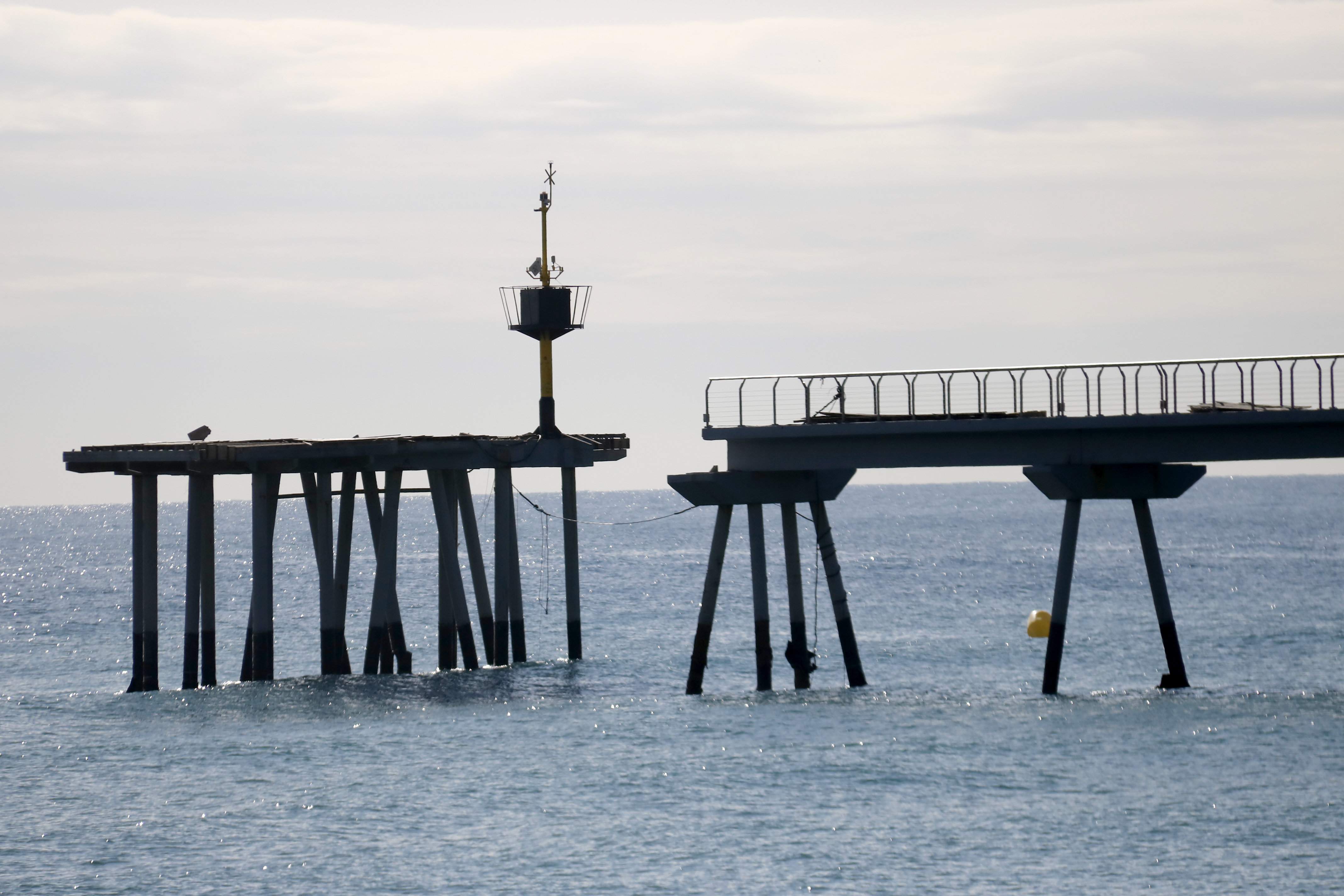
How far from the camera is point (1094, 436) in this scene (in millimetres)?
38656

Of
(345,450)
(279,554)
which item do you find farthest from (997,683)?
(279,554)

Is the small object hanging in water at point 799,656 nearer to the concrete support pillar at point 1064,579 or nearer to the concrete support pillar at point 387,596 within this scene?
the concrete support pillar at point 1064,579

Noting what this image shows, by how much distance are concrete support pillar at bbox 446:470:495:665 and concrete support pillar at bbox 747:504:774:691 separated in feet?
28.6

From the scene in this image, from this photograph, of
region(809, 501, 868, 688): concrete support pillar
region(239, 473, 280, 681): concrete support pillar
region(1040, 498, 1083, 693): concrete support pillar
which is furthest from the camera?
region(239, 473, 280, 681): concrete support pillar

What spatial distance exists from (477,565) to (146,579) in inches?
341

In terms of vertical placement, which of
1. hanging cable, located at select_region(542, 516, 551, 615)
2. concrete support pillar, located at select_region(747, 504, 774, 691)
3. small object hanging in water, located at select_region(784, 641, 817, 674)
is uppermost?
concrete support pillar, located at select_region(747, 504, 774, 691)

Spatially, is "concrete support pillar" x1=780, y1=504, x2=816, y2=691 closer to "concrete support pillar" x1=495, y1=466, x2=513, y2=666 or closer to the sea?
the sea

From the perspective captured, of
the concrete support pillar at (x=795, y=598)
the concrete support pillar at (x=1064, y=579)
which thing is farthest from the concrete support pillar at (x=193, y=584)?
the concrete support pillar at (x=1064, y=579)

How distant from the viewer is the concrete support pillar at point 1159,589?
38875 millimetres

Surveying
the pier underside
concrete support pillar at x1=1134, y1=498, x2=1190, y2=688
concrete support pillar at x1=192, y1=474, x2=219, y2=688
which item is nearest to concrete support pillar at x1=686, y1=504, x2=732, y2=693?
the pier underside

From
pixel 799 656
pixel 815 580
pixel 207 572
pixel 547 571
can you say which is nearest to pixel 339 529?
pixel 207 572

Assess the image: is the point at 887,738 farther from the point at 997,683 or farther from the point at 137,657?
the point at 137,657

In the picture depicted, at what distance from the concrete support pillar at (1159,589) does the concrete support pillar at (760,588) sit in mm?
8303

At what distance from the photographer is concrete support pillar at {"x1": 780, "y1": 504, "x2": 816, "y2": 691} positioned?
137ft
